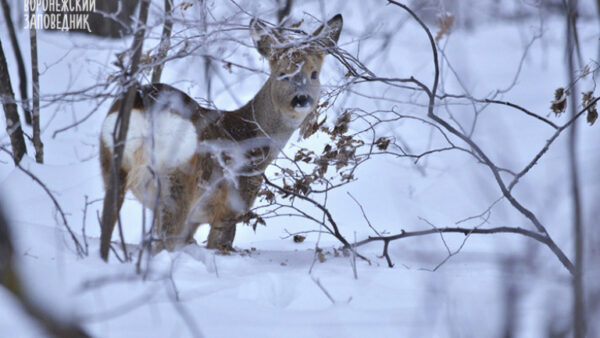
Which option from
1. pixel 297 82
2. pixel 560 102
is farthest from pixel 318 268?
pixel 297 82

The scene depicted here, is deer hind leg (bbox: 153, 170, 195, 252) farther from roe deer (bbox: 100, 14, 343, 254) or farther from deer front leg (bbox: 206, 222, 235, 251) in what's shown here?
deer front leg (bbox: 206, 222, 235, 251)

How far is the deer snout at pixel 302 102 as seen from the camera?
17.7 feet

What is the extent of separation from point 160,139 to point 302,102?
4.64ft

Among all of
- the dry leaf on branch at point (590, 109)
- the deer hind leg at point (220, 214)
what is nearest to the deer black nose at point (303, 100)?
the deer hind leg at point (220, 214)

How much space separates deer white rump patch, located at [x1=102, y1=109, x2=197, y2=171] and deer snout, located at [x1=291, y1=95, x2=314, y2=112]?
3.80 ft

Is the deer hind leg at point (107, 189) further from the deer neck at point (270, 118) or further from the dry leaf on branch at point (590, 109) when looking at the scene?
the dry leaf on branch at point (590, 109)

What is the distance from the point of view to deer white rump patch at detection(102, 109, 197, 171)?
13.5ft

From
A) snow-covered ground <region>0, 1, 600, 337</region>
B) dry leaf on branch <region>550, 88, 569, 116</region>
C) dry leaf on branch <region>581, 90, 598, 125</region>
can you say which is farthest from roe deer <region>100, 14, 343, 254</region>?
dry leaf on branch <region>581, 90, 598, 125</region>

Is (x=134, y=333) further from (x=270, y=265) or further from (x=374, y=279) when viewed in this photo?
(x=270, y=265)

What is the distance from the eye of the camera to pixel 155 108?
13.7ft

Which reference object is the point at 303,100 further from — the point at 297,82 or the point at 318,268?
the point at 318,268

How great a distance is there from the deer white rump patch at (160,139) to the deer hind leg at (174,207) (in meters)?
0.12

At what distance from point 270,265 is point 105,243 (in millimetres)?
1072

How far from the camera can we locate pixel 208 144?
411 cm
